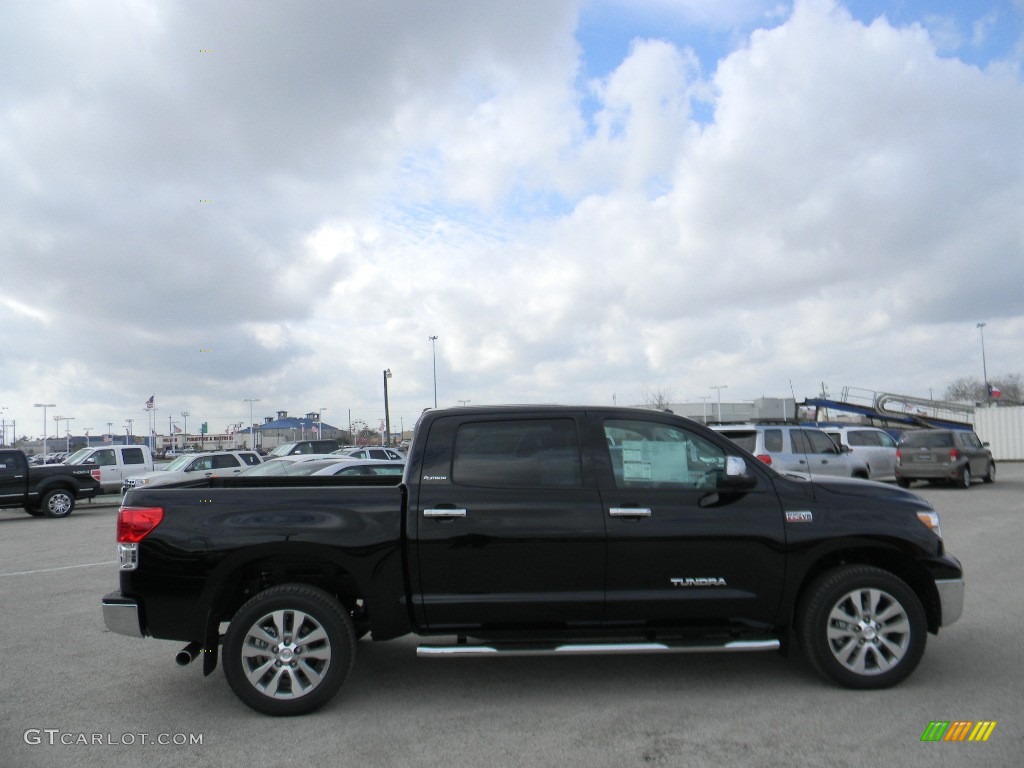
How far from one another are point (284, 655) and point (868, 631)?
3606 millimetres

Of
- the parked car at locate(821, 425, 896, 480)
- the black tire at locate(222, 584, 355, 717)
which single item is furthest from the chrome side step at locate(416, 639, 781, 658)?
the parked car at locate(821, 425, 896, 480)

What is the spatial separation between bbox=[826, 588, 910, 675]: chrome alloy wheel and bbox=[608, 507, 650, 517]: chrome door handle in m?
1.31

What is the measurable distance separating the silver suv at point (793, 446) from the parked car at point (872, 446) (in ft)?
10.6

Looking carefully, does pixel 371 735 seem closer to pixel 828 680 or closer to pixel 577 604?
pixel 577 604

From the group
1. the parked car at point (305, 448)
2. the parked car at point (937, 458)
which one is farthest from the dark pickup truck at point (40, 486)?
the parked car at point (937, 458)

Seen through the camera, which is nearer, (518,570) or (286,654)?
(286,654)

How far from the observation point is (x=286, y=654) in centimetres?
491

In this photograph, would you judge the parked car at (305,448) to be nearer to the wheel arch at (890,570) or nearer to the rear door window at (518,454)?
the rear door window at (518,454)

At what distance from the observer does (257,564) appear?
16.9 ft

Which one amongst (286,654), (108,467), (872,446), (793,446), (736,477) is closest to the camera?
(286,654)

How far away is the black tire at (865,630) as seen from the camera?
5.09 m

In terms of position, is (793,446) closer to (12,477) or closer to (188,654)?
(188,654)

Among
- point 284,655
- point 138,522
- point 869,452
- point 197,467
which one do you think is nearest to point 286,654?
point 284,655

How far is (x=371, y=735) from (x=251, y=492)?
164 cm
